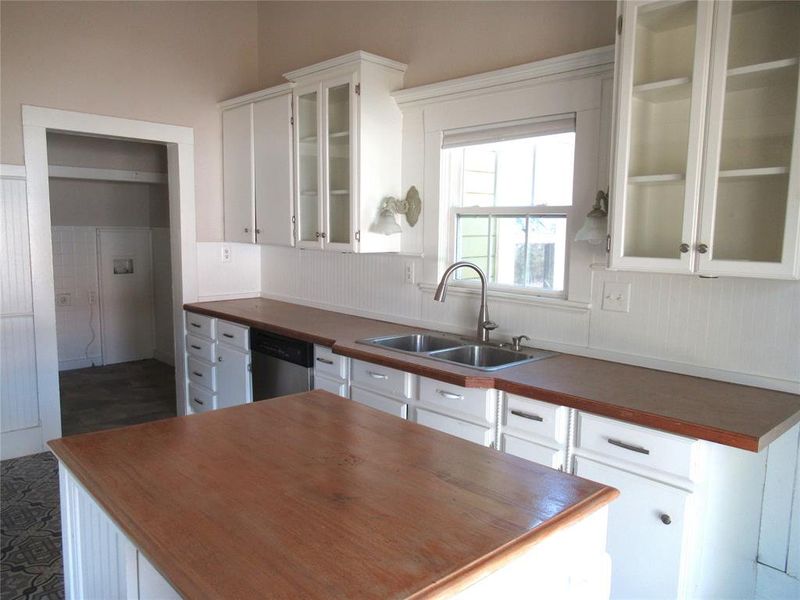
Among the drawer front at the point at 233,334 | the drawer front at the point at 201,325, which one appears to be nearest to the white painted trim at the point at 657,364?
the drawer front at the point at 233,334

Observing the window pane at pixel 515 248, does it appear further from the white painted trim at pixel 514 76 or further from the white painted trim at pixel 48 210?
the white painted trim at pixel 48 210

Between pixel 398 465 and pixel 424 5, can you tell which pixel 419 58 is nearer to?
pixel 424 5

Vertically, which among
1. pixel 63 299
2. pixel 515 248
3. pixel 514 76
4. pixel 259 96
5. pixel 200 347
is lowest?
pixel 200 347

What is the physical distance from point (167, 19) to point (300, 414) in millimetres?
3239

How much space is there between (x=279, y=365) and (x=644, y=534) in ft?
6.55

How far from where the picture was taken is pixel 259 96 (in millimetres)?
3758

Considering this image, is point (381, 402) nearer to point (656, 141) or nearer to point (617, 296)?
point (617, 296)

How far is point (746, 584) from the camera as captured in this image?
6.99ft

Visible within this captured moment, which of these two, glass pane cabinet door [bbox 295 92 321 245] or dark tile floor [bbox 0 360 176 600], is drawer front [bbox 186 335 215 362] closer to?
dark tile floor [bbox 0 360 176 600]

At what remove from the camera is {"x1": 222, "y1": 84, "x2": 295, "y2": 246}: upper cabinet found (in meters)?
3.62

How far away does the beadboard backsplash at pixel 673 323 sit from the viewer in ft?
→ 6.69

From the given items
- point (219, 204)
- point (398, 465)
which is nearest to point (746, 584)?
point (398, 465)

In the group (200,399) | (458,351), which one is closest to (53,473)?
(200,399)

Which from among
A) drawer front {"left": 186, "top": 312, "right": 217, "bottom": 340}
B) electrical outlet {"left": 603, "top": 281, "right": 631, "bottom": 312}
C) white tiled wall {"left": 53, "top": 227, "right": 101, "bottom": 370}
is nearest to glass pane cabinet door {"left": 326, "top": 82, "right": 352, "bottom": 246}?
drawer front {"left": 186, "top": 312, "right": 217, "bottom": 340}
